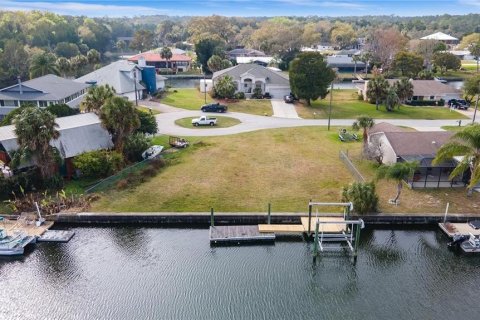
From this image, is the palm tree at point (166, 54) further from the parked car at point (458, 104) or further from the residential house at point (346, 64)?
the parked car at point (458, 104)

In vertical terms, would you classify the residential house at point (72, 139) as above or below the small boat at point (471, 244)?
above

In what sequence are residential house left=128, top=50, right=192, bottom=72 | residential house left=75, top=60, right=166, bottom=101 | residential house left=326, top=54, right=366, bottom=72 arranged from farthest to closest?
residential house left=326, top=54, right=366, bottom=72
residential house left=128, top=50, right=192, bottom=72
residential house left=75, top=60, right=166, bottom=101

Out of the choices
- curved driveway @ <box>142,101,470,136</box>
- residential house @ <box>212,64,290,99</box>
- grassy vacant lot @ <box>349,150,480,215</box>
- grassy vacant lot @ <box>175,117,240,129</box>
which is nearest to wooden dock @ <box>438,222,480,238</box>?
grassy vacant lot @ <box>349,150,480,215</box>

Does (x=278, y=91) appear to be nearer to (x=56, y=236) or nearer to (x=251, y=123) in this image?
(x=251, y=123)

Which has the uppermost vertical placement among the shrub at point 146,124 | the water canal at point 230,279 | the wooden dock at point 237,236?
the shrub at point 146,124

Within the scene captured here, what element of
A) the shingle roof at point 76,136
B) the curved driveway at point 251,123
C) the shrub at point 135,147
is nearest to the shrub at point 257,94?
the curved driveway at point 251,123

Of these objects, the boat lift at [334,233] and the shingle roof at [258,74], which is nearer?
the boat lift at [334,233]

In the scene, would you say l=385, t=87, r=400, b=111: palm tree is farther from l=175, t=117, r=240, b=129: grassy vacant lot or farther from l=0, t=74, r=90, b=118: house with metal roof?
l=0, t=74, r=90, b=118: house with metal roof
